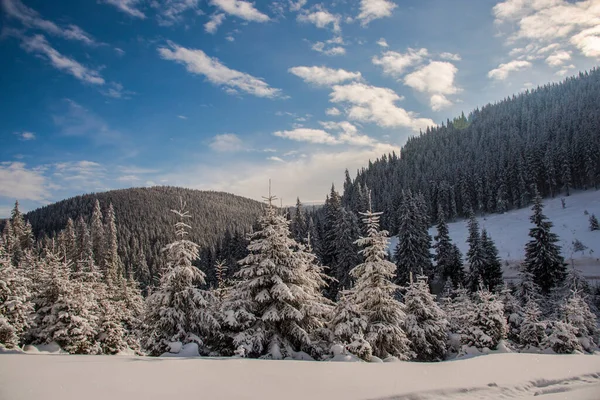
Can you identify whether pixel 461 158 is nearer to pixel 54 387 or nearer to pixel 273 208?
pixel 273 208

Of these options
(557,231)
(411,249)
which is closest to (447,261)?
(411,249)

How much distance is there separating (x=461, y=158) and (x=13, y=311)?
13418cm

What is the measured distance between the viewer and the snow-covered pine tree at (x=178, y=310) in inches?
491

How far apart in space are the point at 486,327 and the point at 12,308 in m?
24.8

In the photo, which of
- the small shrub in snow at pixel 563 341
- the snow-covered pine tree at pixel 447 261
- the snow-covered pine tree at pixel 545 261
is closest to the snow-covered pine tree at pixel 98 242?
the snow-covered pine tree at pixel 447 261

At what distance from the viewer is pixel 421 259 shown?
45.2m

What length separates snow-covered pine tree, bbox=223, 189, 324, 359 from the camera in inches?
487

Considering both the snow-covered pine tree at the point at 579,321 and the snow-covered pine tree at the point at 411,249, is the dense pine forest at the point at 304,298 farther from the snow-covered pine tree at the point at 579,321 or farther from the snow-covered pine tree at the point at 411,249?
the snow-covered pine tree at the point at 411,249

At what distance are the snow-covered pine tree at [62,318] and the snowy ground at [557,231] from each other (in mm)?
51508

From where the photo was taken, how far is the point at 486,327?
18.0 metres

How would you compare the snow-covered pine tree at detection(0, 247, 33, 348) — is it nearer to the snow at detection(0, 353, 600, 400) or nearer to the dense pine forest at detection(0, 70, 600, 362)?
the dense pine forest at detection(0, 70, 600, 362)

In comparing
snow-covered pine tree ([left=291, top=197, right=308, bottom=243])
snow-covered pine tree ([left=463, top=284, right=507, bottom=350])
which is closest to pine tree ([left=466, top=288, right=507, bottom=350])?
snow-covered pine tree ([left=463, top=284, right=507, bottom=350])

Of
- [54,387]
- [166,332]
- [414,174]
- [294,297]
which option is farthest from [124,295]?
[414,174]

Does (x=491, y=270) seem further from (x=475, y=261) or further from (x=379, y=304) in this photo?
(x=379, y=304)
